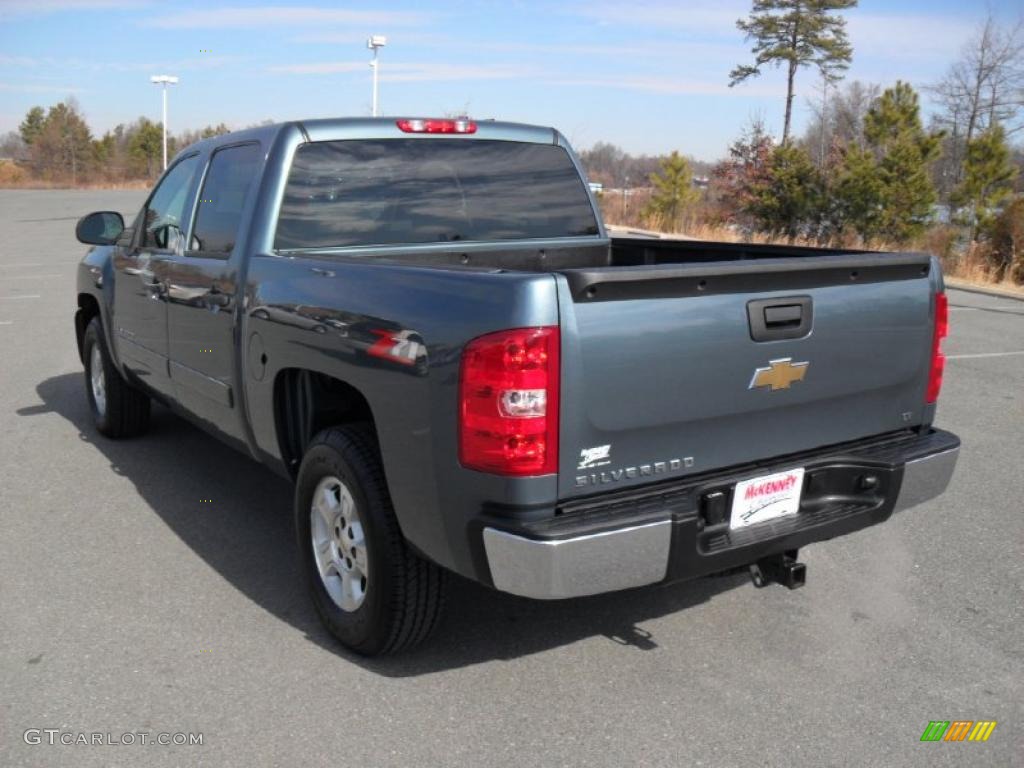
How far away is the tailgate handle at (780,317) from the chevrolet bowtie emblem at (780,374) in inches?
3.3

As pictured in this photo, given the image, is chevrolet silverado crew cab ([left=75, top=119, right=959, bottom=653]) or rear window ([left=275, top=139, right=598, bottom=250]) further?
rear window ([left=275, top=139, right=598, bottom=250])

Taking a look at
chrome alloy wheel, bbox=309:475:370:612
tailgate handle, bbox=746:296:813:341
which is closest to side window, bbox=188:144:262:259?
chrome alloy wheel, bbox=309:475:370:612

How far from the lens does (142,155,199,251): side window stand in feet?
17.0

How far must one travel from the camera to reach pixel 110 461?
6.14 meters

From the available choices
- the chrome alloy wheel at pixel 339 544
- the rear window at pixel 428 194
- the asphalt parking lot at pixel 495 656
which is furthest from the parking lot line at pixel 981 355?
the chrome alloy wheel at pixel 339 544

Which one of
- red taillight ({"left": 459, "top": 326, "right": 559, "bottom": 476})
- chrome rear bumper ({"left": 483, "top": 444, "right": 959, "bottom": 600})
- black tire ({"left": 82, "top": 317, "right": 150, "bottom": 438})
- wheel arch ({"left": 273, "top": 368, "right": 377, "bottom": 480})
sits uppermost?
red taillight ({"left": 459, "top": 326, "right": 559, "bottom": 476})

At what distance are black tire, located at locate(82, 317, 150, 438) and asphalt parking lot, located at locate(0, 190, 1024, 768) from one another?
889mm

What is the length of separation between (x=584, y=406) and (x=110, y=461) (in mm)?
4229

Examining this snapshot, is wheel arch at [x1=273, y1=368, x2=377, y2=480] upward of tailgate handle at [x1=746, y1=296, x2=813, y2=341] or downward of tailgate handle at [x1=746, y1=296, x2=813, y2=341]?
downward

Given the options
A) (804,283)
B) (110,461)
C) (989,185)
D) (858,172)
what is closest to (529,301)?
(804,283)

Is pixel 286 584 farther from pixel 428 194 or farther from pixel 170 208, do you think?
pixel 170 208

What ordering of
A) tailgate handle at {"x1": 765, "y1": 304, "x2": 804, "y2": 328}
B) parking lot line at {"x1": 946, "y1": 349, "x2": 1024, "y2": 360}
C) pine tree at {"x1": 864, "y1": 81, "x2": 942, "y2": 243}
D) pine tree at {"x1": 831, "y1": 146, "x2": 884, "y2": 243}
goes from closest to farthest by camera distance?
1. tailgate handle at {"x1": 765, "y1": 304, "x2": 804, "y2": 328}
2. parking lot line at {"x1": 946, "y1": 349, "x2": 1024, "y2": 360}
3. pine tree at {"x1": 864, "y1": 81, "x2": 942, "y2": 243}
4. pine tree at {"x1": 831, "y1": 146, "x2": 884, "y2": 243}

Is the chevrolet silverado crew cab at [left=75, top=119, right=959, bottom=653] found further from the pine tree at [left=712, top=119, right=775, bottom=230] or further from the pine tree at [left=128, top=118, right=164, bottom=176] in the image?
the pine tree at [left=128, top=118, right=164, bottom=176]

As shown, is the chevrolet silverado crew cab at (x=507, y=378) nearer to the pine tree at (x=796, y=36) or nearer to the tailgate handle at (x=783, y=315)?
the tailgate handle at (x=783, y=315)
